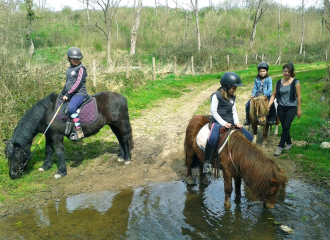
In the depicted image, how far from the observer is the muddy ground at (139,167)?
5.87 m

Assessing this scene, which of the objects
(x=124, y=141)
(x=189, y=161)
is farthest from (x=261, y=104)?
(x=124, y=141)

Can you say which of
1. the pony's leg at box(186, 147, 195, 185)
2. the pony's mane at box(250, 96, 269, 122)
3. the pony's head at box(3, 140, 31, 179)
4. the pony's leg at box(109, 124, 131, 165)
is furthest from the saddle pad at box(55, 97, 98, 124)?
the pony's mane at box(250, 96, 269, 122)

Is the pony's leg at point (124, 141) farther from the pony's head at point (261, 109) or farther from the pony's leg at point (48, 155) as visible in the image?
the pony's head at point (261, 109)

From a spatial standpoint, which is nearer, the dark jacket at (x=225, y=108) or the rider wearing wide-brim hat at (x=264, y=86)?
the dark jacket at (x=225, y=108)

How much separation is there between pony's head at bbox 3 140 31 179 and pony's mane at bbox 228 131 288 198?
4261mm

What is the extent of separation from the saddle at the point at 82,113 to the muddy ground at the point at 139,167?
1082mm

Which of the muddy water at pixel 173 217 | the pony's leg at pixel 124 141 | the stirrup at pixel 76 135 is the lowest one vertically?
the muddy water at pixel 173 217

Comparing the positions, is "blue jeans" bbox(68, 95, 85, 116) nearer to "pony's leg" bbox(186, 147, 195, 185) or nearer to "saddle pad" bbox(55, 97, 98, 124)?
"saddle pad" bbox(55, 97, 98, 124)

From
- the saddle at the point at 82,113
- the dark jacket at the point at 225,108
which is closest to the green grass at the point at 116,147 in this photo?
the saddle at the point at 82,113

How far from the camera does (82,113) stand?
6.42 m

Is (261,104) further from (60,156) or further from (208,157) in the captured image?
(60,156)

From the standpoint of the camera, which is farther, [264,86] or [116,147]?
[116,147]

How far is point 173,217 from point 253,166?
1557 mm

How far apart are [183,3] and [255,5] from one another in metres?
22.1
